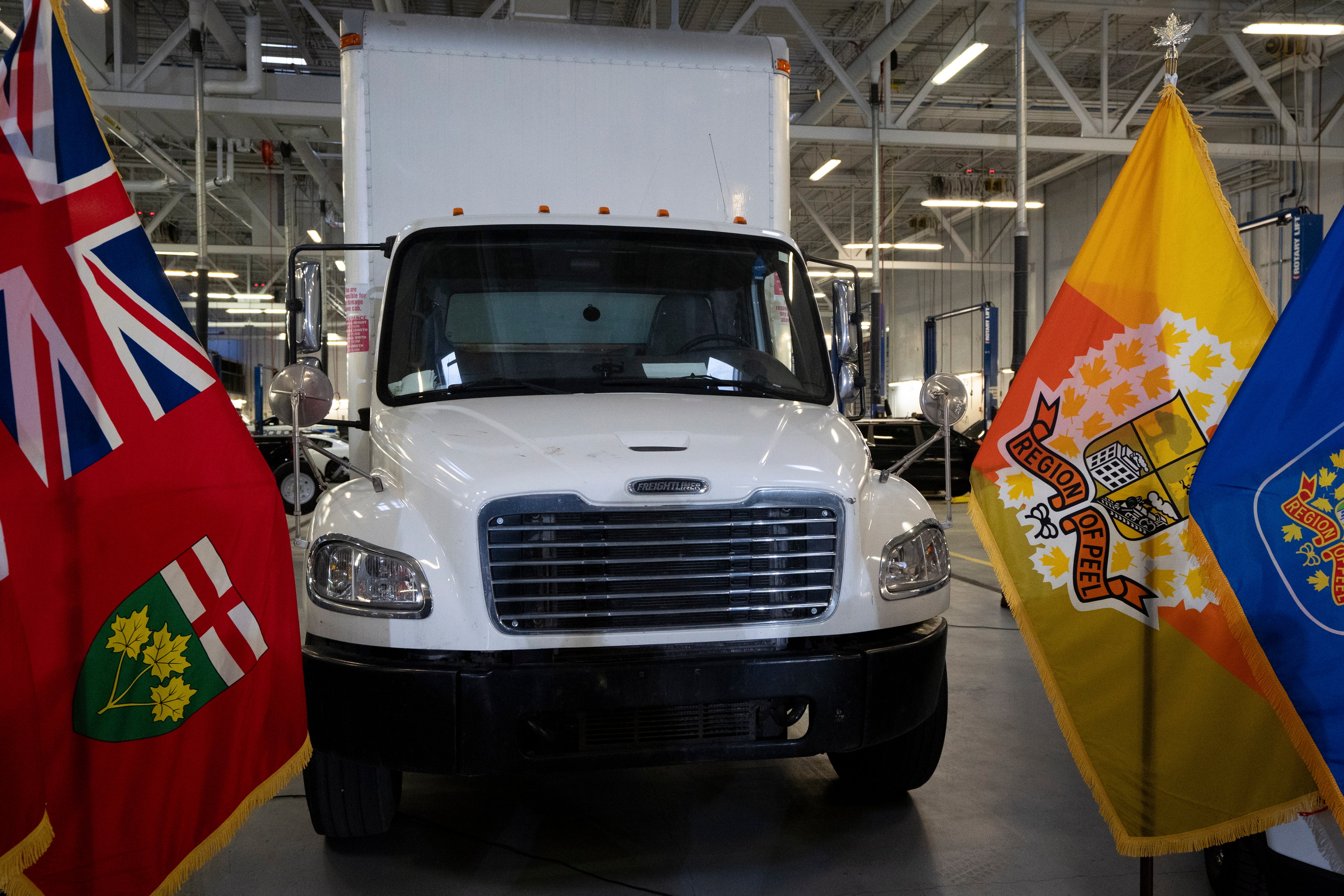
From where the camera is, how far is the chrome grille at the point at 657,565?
10.4 feet

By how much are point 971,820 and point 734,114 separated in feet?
11.4

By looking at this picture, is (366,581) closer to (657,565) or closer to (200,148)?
(657,565)

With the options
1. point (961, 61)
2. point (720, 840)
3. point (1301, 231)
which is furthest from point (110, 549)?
point (1301, 231)

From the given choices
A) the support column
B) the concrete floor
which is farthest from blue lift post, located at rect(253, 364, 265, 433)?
the concrete floor

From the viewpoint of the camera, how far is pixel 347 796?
3658 millimetres

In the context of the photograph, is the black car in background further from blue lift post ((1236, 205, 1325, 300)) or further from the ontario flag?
the ontario flag

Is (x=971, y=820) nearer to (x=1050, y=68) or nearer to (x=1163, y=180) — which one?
(x=1163, y=180)

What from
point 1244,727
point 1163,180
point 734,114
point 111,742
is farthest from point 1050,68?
point 111,742

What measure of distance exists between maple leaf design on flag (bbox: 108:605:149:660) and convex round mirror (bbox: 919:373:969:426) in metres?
2.58

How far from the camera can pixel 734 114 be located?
5.38 m

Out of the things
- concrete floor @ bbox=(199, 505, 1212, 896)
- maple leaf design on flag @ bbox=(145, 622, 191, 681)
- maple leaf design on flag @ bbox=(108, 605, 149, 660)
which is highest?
maple leaf design on flag @ bbox=(108, 605, 149, 660)

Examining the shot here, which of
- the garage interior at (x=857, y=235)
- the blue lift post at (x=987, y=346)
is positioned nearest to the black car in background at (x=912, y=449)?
the garage interior at (x=857, y=235)

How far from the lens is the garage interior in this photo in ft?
12.0

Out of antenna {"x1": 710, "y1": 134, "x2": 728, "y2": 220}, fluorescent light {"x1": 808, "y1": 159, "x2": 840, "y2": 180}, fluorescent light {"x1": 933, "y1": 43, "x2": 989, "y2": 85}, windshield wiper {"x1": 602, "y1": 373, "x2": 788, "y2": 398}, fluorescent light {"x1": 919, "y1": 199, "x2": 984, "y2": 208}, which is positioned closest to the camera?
windshield wiper {"x1": 602, "y1": 373, "x2": 788, "y2": 398}
